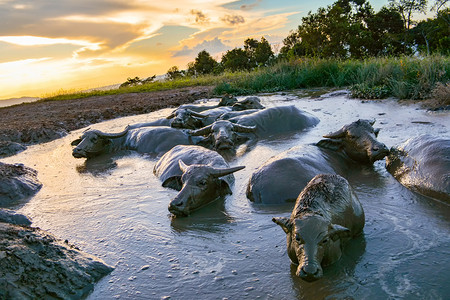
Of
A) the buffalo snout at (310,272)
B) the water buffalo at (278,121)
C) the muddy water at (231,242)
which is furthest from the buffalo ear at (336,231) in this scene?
the water buffalo at (278,121)

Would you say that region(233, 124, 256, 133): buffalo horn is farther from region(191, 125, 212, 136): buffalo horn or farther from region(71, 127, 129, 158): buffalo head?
region(71, 127, 129, 158): buffalo head

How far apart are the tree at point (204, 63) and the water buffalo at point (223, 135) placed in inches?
1479

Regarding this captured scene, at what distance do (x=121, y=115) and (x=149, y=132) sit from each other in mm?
7459

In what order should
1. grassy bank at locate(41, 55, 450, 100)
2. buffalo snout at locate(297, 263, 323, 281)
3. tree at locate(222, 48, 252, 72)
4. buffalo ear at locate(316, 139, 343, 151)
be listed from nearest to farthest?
buffalo snout at locate(297, 263, 323, 281) → buffalo ear at locate(316, 139, 343, 151) → grassy bank at locate(41, 55, 450, 100) → tree at locate(222, 48, 252, 72)

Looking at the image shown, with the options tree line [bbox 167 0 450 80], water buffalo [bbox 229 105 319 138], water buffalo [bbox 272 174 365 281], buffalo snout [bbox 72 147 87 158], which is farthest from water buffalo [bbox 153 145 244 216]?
tree line [bbox 167 0 450 80]

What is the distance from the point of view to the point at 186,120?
38.6 feet

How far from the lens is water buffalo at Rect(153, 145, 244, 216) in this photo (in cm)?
564

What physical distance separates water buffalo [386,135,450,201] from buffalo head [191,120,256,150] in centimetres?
389

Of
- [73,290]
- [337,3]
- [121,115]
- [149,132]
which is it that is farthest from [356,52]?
[73,290]

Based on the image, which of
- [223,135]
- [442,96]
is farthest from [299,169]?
[442,96]

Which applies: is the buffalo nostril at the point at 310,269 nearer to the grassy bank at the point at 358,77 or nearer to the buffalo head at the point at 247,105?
the grassy bank at the point at 358,77

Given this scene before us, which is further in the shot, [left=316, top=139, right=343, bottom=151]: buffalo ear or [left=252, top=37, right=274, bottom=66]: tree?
[left=252, top=37, right=274, bottom=66]: tree

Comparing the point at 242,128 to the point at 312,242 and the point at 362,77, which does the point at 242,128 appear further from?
the point at 362,77

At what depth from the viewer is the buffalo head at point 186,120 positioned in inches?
455
